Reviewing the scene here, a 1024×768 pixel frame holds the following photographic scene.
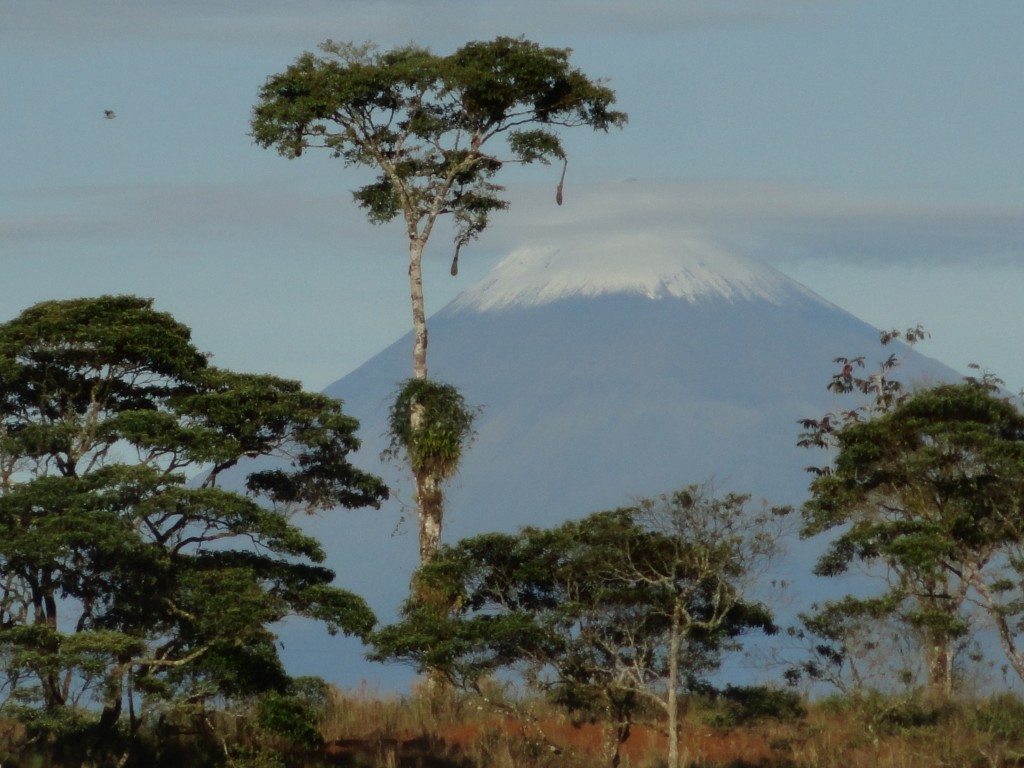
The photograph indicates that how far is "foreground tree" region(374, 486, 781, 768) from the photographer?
3572cm

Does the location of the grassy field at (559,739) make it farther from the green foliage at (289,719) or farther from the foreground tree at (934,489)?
the foreground tree at (934,489)

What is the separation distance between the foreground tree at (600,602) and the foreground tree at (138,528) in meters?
1.94

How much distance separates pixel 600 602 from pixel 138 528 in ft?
29.3

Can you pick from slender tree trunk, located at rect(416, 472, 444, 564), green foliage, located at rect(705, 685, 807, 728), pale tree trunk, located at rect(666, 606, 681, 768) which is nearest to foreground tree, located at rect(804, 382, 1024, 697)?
green foliage, located at rect(705, 685, 807, 728)

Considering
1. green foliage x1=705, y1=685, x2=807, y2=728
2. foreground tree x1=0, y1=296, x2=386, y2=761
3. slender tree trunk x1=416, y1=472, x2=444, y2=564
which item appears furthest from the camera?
slender tree trunk x1=416, y1=472, x2=444, y2=564

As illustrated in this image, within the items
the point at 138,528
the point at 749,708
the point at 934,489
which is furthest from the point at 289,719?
the point at 934,489

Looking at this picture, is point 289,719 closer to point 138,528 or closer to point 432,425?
point 138,528

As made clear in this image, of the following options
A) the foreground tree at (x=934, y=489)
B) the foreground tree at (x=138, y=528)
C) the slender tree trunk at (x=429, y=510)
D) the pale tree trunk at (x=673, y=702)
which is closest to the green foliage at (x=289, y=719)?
the foreground tree at (x=138, y=528)

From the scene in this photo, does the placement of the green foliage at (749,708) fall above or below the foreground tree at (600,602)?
below

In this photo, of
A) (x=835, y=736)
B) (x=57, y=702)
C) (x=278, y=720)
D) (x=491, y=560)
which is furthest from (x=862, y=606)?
(x=57, y=702)

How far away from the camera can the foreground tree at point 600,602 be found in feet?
117

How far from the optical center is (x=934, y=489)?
38.8 m

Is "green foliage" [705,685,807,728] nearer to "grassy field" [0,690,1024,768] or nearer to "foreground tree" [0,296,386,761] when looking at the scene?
"grassy field" [0,690,1024,768]

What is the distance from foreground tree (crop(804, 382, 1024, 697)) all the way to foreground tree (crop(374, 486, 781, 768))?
331cm
